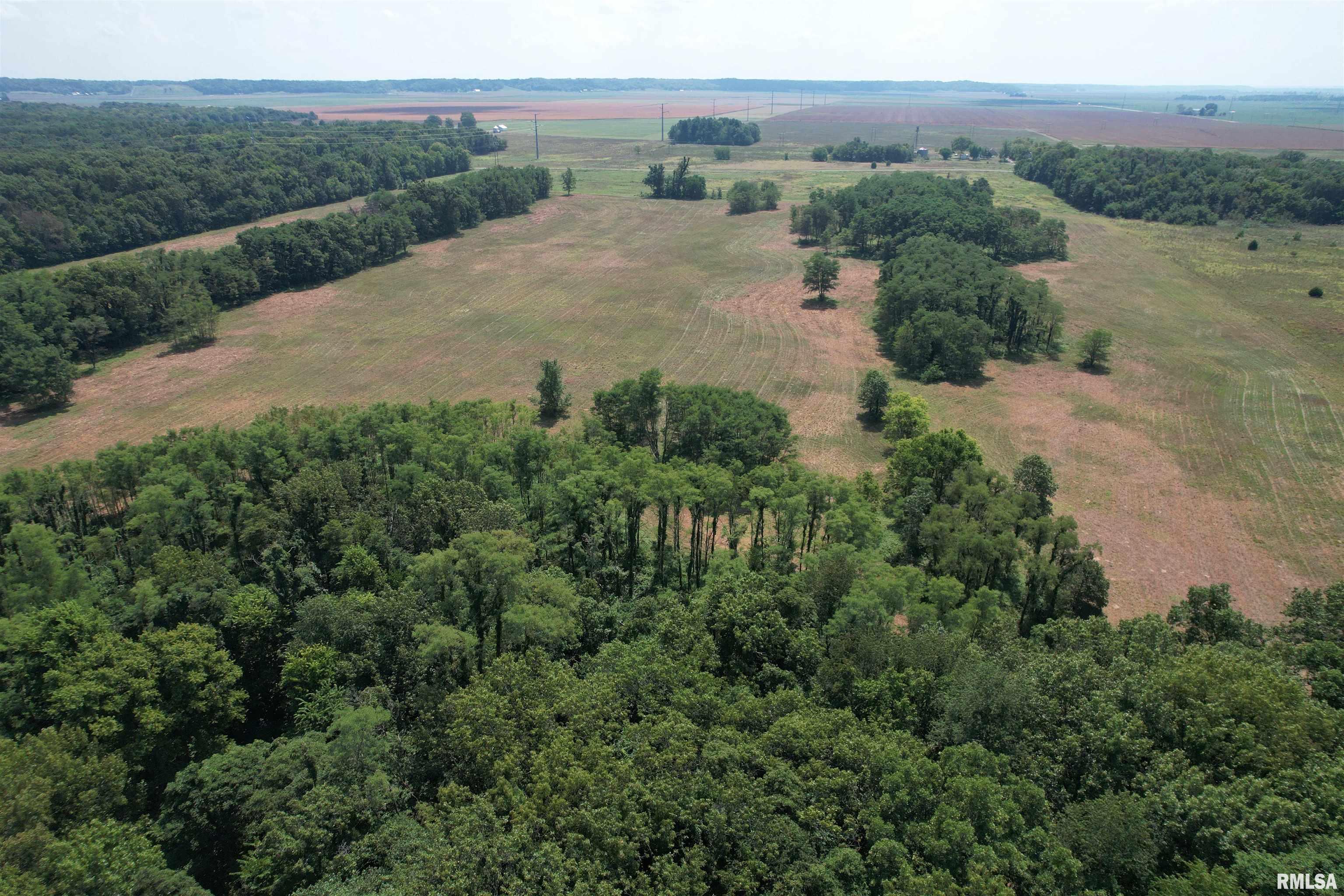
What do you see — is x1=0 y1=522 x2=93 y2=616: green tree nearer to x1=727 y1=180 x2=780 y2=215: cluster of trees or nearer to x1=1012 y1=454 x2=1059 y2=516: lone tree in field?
x1=1012 y1=454 x2=1059 y2=516: lone tree in field

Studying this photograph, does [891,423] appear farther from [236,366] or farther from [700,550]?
[236,366]

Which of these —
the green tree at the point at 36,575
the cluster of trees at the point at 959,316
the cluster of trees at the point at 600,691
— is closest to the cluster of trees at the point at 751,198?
the cluster of trees at the point at 959,316

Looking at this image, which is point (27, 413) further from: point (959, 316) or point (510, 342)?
point (959, 316)

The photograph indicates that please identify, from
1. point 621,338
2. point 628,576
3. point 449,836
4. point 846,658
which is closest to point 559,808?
point 449,836

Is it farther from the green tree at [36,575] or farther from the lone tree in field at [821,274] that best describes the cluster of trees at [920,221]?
the green tree at [36,575]

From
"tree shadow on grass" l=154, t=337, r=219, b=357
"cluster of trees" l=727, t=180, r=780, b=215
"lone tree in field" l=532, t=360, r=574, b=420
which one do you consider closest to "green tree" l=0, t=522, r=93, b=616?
"lone tree in field" l=532, t=360, r=574, b=420

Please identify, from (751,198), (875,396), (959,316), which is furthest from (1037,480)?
(751,198)
